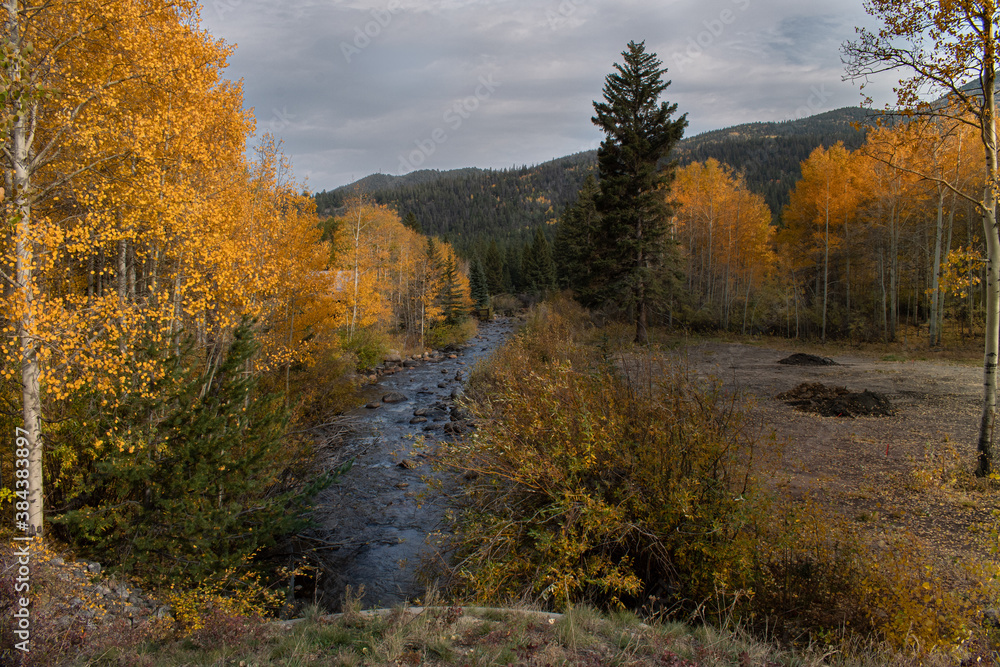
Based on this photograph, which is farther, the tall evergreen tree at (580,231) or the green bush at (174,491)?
the tall evergreen tree at (580,231)

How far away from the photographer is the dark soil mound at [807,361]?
68.7ft

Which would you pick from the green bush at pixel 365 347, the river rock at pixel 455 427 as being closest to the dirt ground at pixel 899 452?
the river rock at pixel 455 427

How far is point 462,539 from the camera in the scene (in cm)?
673

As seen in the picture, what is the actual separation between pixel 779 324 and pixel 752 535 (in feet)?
97.5

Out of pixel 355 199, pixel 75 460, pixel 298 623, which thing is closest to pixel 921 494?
pixel 298 623

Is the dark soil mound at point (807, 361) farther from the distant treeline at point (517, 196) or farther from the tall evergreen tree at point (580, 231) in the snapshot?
the distant treeline at point (517, 196)

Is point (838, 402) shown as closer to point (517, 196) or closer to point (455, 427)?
point (455, 427)

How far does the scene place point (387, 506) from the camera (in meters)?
10.6

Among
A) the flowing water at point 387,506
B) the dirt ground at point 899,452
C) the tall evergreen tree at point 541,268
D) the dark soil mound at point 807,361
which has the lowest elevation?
the flowing water at point 387,506

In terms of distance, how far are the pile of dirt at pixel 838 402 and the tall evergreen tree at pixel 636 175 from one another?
9.46m

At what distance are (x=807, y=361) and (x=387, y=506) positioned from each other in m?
19.8

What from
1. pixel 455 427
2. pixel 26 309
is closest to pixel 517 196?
pixel 455 427

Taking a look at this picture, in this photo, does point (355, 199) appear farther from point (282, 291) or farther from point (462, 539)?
point (462, 539)

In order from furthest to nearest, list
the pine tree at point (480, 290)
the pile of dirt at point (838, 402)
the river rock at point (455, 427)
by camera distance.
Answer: the pine tree at point (480, 290), the river rock at point (455, 427), the pile of dirt at point (838, 402)
